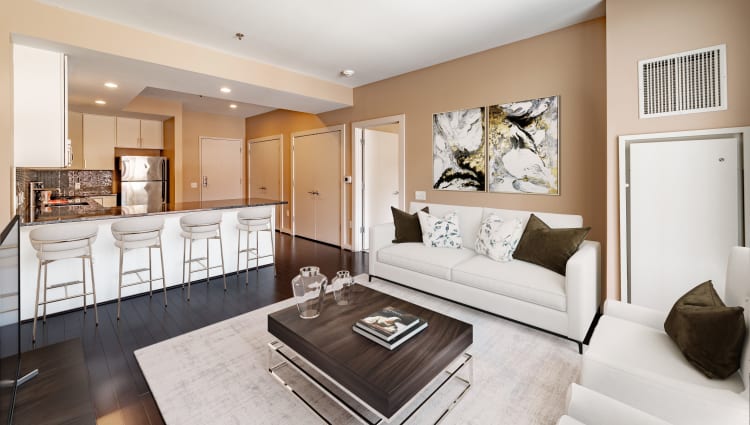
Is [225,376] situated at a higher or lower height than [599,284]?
lower

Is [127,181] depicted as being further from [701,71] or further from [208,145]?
[701,71]

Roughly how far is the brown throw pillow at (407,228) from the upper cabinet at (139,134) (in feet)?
Answer: 18.1

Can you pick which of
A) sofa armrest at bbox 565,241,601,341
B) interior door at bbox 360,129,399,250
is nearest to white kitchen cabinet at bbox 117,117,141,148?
interior door at bbox 360,129,399,250

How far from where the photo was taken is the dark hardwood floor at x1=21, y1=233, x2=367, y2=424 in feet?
6.16

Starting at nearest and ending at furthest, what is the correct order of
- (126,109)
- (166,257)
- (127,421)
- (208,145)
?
(127,421)
(166,257)
(126,109)
(208,145)

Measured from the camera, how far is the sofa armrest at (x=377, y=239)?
151 inches

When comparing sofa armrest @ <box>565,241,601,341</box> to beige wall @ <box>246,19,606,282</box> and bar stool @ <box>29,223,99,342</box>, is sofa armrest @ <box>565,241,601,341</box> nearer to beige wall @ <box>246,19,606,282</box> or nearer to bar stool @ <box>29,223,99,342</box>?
beige wall @ <box>246,19,606,282</box>

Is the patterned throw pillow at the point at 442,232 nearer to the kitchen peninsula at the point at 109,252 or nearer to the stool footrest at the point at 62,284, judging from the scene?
the kitchen peninsula at the point at 109,252

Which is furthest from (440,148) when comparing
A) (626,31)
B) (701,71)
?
(701,71)

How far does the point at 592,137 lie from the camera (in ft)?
10.4

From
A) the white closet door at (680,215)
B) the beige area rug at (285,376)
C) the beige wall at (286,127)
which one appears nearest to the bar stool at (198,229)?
the beige area rug at (285,376)

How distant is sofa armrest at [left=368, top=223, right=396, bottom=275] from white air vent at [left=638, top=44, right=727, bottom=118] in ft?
8.39

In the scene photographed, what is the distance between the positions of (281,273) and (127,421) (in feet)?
8.47

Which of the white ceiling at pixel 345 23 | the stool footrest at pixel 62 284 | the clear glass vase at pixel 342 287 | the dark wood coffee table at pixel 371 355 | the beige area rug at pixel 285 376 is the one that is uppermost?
the white ceiling at pixel 345 23
